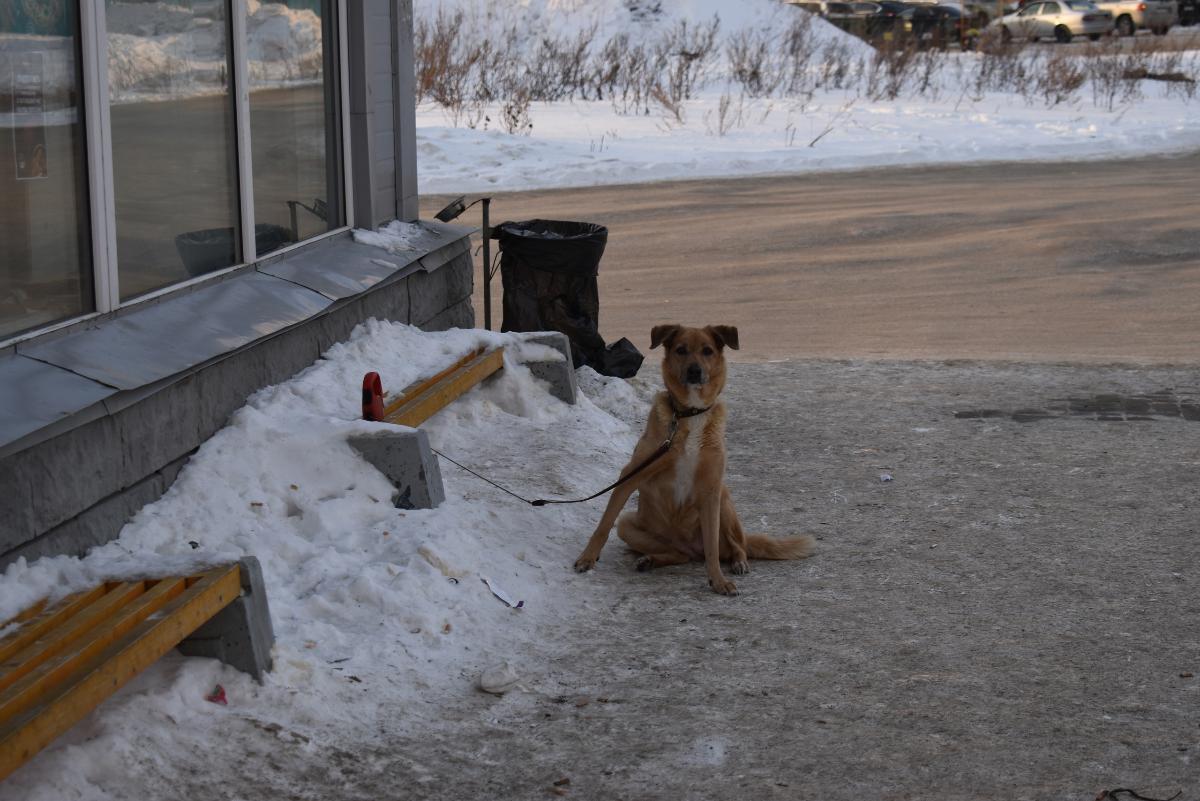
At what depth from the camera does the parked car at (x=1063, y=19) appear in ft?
144

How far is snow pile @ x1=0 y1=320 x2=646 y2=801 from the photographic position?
395 centimetres

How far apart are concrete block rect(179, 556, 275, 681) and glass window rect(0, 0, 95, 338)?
4.14 ft

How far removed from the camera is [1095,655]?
16.3ft

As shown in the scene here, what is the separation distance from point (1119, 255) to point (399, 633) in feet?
37.2

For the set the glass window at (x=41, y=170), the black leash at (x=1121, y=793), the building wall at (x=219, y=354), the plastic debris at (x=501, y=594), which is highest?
the glass window at (x=41, y=170)

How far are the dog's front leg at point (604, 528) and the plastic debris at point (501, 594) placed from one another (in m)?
0.58

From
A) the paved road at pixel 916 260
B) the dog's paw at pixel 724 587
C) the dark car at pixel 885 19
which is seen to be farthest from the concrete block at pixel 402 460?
the dark car at pixel 885 19

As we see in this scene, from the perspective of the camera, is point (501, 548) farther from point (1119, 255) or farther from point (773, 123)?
point (773, 123)

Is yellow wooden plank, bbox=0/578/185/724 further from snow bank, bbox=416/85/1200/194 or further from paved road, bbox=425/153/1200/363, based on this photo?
snow bank, bbox=416/85/1200/194

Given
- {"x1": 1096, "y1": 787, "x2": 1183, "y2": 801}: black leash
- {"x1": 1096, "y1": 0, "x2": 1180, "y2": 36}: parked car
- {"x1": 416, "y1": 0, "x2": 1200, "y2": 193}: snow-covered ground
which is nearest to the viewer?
{"x1": 1096, "y1": 787, "x2": 1183, "y2": 801}: black leash

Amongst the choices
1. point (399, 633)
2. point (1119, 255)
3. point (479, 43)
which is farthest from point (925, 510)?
point (479, 43)

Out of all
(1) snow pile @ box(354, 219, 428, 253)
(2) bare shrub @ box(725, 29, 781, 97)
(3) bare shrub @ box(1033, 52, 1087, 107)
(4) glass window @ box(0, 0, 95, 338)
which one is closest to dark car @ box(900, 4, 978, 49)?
(2) bare shrub @ box(725, 29, 781, 97)

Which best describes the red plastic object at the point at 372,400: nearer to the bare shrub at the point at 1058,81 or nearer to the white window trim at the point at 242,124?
the white window trim at the point at 242,124

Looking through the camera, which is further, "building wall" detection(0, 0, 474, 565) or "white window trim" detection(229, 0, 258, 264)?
"white window trim" detection(229, 0, 258, 264)
